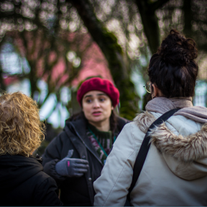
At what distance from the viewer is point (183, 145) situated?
3.52ft

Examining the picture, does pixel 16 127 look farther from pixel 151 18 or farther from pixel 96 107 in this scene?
pixel 151 18

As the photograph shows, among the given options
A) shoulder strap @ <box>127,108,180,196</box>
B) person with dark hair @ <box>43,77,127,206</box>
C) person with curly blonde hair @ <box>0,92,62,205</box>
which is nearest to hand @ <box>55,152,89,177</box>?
person with dark hair @ <box>43,77,127,206</box>

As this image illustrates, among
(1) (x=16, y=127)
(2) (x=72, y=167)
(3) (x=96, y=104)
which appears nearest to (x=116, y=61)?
(3) (x=96, y=104)

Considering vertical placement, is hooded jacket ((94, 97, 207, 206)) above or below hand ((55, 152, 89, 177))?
above

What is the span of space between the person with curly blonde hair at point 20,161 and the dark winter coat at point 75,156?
21.8 inches

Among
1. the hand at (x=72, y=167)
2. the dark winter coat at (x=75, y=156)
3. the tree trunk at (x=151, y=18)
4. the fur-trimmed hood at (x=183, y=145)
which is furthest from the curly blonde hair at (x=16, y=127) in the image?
the tree trunk at (x=151, y=18)

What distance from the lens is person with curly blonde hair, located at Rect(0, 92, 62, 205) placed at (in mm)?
1329

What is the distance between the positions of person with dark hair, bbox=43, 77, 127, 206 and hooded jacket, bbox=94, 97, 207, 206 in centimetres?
75

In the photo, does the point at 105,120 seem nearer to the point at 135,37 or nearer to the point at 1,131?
the point at 1,131

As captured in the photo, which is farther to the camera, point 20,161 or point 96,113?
point 96,113

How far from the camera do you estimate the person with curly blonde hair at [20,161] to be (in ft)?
4.36

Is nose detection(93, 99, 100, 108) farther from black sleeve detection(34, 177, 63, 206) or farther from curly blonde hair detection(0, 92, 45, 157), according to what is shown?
black sleeve detection(34, 177, 63, 206)

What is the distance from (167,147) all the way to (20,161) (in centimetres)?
100

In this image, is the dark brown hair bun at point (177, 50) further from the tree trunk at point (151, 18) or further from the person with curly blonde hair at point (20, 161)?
the tree trunk at point (151, 18)
